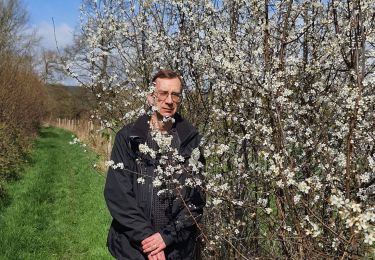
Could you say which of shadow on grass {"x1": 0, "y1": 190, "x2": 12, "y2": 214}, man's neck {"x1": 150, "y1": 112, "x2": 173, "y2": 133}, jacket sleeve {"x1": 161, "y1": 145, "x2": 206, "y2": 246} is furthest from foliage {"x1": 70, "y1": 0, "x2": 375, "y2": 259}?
shadow on grass {"x1": 0, "y1": 190, "x2": 12, "y2": 214}

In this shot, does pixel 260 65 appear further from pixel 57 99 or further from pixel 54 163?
pixel 57 99

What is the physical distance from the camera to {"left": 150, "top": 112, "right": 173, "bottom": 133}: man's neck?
10.9 ft

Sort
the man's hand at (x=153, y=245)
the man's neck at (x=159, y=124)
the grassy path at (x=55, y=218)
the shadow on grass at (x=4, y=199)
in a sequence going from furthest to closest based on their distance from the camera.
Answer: the shadow on grass at (x=4, y=199) < the grassy path at (x=55, y=218) < the man's neck at (x=159, y=124) < the man's hand at (x=153, y=245)

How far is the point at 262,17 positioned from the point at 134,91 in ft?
8.06

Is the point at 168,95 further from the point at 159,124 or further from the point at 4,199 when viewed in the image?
the point at 4,199

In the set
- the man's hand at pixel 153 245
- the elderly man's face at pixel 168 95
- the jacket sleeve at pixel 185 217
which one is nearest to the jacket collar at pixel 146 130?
the elderly man's face at pixel 168 95

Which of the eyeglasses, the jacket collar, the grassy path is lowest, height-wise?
the grassy path

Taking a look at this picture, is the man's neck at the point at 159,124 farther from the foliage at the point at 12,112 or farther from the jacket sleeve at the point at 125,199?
the foliage at the point at 12,112

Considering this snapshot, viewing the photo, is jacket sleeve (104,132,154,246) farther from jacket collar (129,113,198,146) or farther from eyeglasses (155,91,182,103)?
eyeglasses (155,91,182,103)

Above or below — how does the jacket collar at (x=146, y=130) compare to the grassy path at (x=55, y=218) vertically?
above

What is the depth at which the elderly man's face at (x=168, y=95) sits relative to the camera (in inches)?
128

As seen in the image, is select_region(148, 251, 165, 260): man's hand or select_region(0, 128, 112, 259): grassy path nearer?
select_region(148, 251, 165, 260): man's hand

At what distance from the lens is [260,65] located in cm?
372

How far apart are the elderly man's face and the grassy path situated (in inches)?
139
